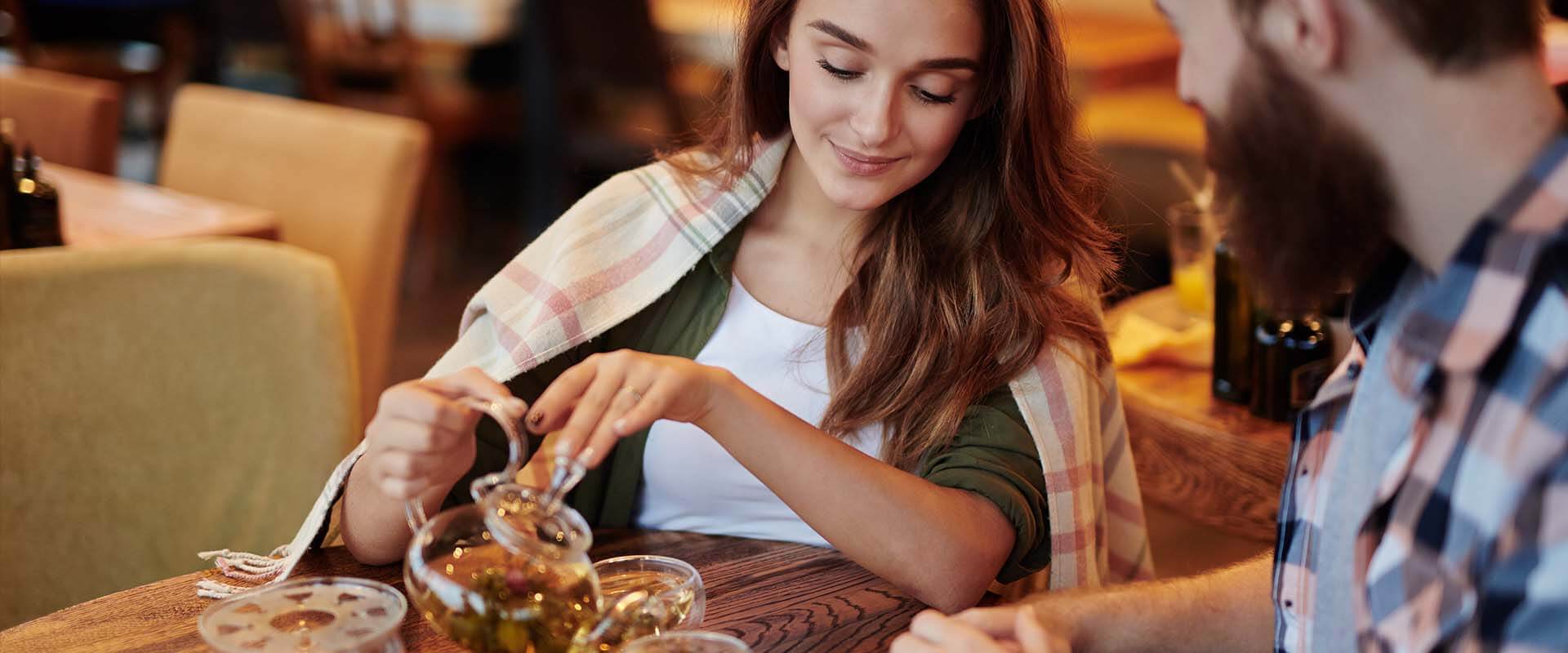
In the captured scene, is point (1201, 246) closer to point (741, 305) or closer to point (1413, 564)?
point (741, 305)

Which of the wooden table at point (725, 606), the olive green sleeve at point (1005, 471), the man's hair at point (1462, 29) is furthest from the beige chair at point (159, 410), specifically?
the man's hair at point (1462, 29)

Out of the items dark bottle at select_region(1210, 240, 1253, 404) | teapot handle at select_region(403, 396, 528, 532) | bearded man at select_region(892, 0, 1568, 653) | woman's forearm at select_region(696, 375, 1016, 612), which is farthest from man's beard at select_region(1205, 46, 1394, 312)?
dark bottle at select_region(1210, 240, 1253, 404)

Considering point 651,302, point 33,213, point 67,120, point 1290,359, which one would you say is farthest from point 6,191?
point 1290,359

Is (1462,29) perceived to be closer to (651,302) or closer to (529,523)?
(529,523)

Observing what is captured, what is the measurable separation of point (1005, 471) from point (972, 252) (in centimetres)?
26

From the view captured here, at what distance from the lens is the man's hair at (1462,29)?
0.88 m

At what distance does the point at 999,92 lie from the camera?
1.51 meters

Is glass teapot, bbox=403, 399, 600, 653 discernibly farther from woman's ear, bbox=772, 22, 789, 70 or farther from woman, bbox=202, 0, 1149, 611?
woman's ear, bbox=772, 22, 789, 70

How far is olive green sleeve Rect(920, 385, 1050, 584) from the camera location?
1.42m

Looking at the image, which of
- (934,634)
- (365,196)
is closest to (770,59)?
(934,634)

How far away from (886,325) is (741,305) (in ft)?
0.55

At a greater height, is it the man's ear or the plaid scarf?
the man's ear

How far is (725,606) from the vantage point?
128 centimetres

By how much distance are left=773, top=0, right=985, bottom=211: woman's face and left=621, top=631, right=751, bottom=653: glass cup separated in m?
0.61
